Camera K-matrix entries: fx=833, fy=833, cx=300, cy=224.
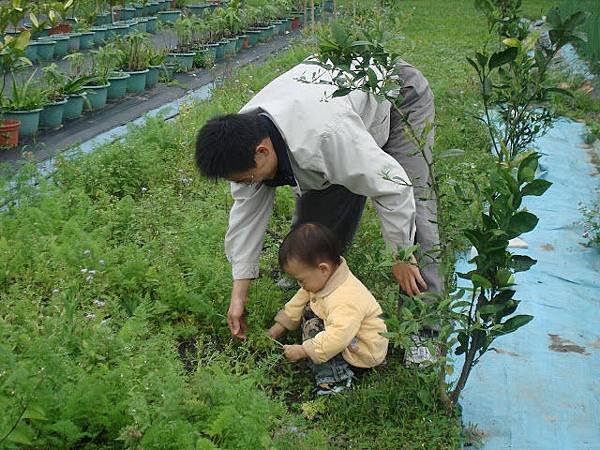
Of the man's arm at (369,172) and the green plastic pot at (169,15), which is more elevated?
the man's arm at (369,172)

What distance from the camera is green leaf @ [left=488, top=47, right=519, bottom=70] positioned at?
2742 mm

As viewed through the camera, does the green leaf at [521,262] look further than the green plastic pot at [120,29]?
No

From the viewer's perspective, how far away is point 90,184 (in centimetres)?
494

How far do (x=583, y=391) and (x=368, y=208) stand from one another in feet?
6.86

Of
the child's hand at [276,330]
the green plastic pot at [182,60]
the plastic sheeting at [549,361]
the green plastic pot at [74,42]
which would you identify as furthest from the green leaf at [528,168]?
the green plastic pot at [74,42]

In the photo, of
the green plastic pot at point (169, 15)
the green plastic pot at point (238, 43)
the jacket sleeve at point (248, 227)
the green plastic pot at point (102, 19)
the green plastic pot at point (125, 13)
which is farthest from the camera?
the green plastic pot at point (169, 15)

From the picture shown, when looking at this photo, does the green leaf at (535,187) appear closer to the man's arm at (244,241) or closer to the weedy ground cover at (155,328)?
the weedy ground cover at (155,328)

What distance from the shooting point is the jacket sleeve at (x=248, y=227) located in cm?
343

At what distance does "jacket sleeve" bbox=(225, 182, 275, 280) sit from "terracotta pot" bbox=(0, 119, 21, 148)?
3236mm

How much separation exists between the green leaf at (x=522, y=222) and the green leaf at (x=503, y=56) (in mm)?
518

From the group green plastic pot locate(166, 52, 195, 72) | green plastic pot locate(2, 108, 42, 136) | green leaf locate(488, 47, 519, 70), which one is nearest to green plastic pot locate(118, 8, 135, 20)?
green plastic pot locate(166, 52, 195, 72)

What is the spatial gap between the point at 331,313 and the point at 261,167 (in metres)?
0.66

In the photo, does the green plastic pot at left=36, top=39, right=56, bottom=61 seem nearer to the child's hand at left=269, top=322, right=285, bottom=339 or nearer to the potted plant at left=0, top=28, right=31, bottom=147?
the potted plant at left=0, top=28, right=31, bottom=147

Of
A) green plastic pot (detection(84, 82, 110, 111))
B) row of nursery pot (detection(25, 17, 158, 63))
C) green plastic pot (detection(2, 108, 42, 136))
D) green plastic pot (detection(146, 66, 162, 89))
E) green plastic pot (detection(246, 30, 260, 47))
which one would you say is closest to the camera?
green plastic pot (detection(2, 108, 42, 136))
